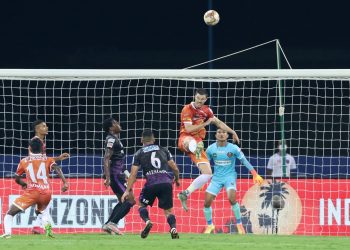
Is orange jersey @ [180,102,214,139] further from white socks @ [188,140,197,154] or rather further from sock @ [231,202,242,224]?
sock @ [231,202,242,224]

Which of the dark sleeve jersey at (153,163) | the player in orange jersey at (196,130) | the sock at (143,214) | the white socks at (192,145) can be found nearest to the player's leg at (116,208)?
the player in orange jersey at (196,130)

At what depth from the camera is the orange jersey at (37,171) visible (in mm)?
17922

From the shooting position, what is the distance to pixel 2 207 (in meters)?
21.1

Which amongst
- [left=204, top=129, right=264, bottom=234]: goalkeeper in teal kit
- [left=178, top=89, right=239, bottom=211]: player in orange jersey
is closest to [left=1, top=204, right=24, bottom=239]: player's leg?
[left=178, top=89, right=239, bottom=211]: player in orange jersey

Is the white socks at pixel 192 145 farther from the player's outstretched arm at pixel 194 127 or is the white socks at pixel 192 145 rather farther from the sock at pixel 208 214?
the sock at pixel 208 214

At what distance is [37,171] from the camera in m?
17.9

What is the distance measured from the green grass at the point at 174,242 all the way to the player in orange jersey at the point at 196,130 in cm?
143

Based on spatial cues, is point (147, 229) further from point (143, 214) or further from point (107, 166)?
point (107, 166)

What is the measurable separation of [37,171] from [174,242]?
2599mm

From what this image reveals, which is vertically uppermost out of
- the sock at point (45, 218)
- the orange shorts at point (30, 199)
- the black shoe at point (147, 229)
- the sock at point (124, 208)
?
the orange shorts at point (30, 199)

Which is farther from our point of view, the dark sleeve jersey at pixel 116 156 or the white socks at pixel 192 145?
the white socks at pixel 192 145
